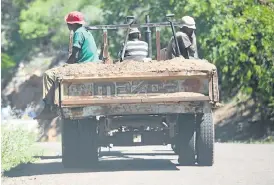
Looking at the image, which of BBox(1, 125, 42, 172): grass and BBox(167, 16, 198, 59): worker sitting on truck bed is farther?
BBox(1, 125, 42, 172): grass

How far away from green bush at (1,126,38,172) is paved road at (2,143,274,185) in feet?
1.14

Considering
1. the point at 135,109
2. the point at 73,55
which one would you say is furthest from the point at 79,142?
the point at 135,109

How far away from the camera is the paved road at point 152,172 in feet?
35.1

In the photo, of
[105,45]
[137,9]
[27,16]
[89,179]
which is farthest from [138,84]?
[27,16]

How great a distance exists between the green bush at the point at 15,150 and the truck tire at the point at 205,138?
3290 mm

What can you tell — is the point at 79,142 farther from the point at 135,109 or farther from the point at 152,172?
the point at 135,109

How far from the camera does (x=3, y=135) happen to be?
1633 cm

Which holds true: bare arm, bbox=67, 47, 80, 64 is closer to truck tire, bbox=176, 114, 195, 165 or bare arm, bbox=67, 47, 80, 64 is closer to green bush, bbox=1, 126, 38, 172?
truck tire, bbox=176, 114, 195, 165

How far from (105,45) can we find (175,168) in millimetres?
2693

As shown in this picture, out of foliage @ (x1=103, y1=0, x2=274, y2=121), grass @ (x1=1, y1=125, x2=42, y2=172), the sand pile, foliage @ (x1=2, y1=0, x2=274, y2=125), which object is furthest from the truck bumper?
foliage @ (x1=103, y1=0, x2=274, y2=121)

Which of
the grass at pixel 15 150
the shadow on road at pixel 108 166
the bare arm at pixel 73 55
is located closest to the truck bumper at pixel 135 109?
the shadow on road at pixel 108 166

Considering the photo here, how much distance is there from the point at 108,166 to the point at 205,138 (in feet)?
5.92

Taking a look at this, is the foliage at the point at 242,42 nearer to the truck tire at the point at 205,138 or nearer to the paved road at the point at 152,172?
the paved road at the point at 152,172

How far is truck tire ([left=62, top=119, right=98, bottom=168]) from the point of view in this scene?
12898mm
